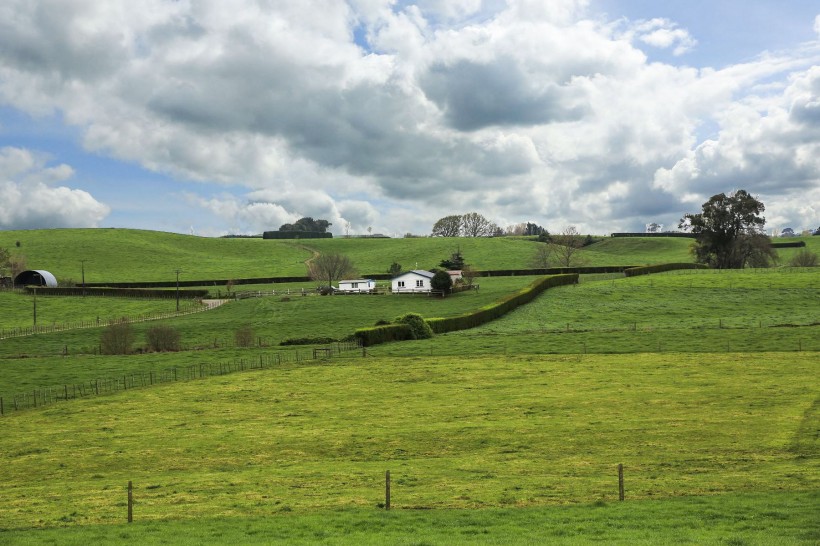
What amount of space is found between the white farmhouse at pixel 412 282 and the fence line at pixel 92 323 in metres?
30.5

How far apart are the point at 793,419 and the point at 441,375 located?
82.0 ft

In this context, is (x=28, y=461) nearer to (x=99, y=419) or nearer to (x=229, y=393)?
(x=99, y=419)

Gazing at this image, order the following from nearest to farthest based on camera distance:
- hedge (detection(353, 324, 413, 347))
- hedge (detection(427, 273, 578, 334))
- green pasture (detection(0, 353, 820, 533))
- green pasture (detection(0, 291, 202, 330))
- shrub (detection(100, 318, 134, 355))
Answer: green pasture (detection(0, 353, 820, 533)) → hedge (detection(353, 324, 413, 347)) → shrub (detection(100, 318, 134, 355)) → hedge (detection(427, 273, 578, 334)) → green pasture (detection(0, 291, 202, 330))

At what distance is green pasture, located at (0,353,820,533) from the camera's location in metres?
25.2

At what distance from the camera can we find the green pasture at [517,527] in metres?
19.4

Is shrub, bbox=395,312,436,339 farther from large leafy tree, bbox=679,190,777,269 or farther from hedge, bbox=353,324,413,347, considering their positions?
large leafy tree, bbox=679,190,777,269

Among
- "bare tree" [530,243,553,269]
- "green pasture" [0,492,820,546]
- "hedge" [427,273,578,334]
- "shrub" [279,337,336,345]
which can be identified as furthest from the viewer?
"bare tree" [530,243,553,269]

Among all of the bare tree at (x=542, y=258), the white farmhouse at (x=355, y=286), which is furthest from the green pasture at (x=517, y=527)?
the bare tree at (x=542, y=258)

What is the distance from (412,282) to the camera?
122312mm

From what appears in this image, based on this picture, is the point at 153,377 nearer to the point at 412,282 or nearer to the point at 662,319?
the point at 662,319

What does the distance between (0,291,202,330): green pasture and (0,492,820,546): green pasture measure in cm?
8200

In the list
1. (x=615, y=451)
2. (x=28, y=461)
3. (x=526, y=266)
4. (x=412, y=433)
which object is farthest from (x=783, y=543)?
(x=526, y=266)

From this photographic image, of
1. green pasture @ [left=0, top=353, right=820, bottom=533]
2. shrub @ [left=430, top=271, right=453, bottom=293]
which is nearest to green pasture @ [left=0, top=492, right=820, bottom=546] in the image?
green pasture @ [left=0, top=353, right=820, bottom=533]

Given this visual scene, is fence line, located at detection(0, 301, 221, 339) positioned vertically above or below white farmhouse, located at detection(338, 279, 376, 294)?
below
